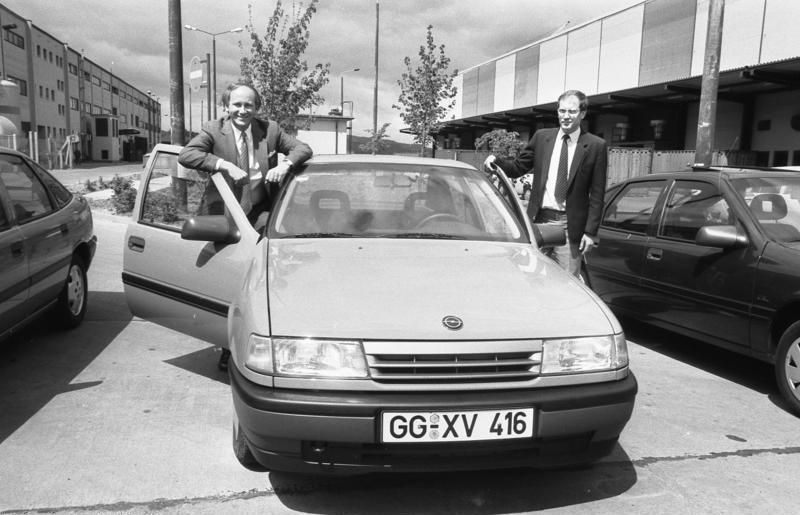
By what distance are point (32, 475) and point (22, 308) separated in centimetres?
163

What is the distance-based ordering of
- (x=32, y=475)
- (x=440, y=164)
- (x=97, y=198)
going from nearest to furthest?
(x=32, y=475) → (x=440, y=164) → (x=97, y=198)

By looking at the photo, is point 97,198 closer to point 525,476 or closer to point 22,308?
point 22,308

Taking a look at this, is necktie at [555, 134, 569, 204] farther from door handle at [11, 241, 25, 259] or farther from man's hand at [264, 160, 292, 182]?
door handle at [11, 241, 25, 259]

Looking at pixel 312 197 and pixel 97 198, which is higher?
pixel 312 197

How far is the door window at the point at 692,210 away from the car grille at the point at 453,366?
296cm

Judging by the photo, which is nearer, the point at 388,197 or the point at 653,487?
the point at 653,487

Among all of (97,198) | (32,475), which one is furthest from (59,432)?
(97,198)

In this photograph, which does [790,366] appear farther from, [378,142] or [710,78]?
[378,142]

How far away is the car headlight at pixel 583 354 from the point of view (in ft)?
8.50

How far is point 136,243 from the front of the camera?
4281 mm

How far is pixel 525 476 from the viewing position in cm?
315

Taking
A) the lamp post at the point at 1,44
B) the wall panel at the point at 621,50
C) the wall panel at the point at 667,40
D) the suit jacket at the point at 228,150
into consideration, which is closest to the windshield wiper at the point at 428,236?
the suit jacket at the point at 228,150

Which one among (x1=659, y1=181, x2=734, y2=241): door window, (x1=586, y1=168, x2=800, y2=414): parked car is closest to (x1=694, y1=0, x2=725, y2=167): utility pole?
(x1=586, y1=168, x2=800, y2=414): parked car

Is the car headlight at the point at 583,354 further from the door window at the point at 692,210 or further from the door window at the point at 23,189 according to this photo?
the door window at the point at 23,189
